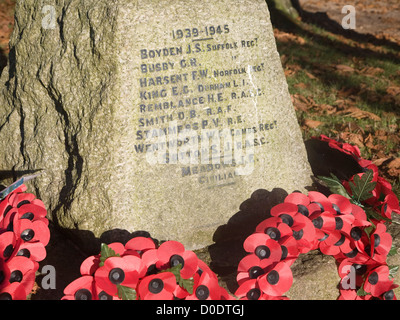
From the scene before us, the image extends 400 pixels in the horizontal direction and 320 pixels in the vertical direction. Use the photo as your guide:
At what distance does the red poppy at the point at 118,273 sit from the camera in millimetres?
1990

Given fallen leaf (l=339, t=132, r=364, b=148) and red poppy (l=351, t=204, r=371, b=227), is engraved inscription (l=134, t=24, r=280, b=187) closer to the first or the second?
red poppy (l=351, t=204, r=371, b=227)

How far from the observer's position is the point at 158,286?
1.99 meters

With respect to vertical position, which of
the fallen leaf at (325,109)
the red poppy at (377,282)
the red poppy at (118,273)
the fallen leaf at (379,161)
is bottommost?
the fallen leaf at (325,109)

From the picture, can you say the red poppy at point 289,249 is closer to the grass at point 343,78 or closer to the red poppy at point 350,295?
the red poppy at point 350,295

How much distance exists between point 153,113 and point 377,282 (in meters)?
1.45

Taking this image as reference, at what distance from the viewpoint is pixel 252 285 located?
2.13 m

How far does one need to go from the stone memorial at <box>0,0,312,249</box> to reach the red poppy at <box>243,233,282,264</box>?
0.37 metres

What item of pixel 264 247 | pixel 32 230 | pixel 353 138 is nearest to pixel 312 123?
pixel 353 138

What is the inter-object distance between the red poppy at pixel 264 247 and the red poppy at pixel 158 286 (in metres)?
0.45

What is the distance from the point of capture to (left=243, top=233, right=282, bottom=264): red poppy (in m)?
2.20

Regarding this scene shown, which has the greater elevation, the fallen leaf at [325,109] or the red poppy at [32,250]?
the red poppy at [32,250]

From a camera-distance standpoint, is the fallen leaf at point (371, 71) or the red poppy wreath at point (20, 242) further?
the fallen leaf at point (371, 71)

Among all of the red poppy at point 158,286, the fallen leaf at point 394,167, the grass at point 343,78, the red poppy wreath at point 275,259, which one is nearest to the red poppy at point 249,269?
the red poppy wreath at point 275,259

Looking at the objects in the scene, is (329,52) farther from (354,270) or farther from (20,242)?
(20,242)
